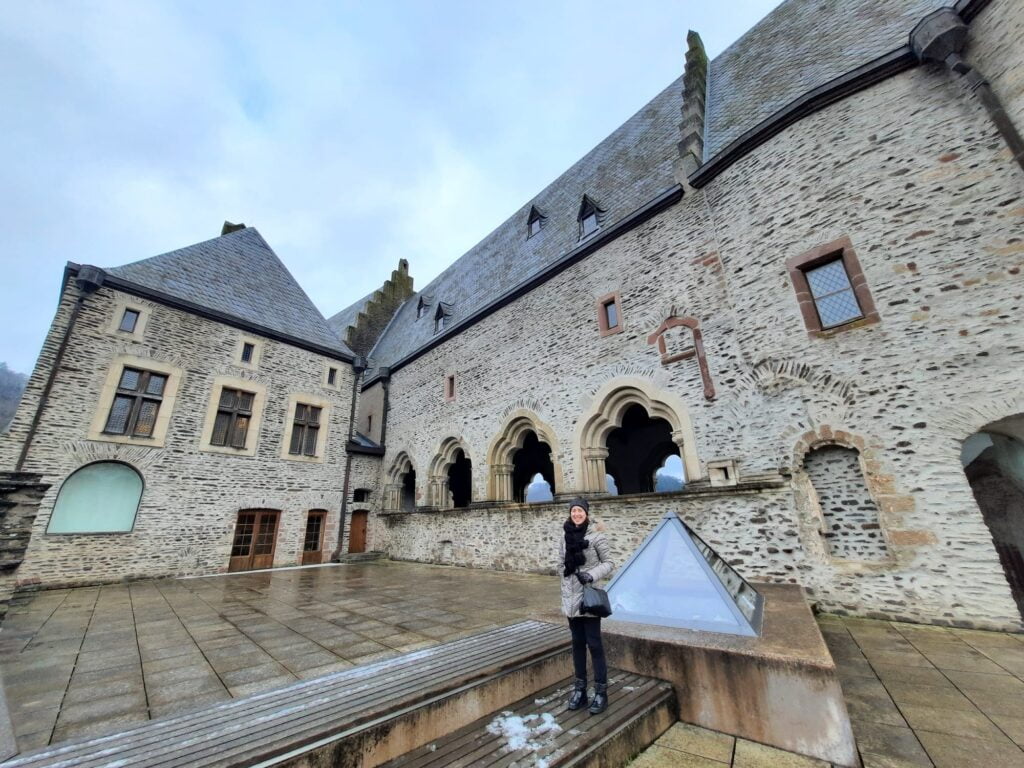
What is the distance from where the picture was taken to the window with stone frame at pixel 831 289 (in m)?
5.74

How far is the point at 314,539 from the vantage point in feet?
40.2

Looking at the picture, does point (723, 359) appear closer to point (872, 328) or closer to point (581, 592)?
point (872, 328)

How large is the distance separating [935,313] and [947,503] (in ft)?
7.67

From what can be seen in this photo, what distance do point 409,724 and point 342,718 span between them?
1.22ft

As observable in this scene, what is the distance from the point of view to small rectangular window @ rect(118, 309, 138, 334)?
9.83 metres

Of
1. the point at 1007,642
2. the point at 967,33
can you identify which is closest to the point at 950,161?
the point at 967,33

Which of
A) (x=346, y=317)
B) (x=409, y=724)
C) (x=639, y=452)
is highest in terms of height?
(x=346, y=317)

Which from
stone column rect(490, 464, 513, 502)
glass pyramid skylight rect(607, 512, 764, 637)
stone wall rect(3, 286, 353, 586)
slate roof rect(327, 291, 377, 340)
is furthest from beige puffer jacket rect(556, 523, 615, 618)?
slate roof rect(327, 291, 377, 340)

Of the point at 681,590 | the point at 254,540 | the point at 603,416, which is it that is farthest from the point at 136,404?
the point at 681,590

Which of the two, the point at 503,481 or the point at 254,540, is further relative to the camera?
the point at 254,540

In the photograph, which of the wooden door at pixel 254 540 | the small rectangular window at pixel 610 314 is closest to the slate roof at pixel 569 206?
the small rectangular window at pixel 610 314

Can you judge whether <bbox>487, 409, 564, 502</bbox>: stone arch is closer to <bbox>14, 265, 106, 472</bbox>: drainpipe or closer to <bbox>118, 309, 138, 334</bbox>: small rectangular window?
<bbox>118, 309, 138, 334</bbox>: small rectangular window

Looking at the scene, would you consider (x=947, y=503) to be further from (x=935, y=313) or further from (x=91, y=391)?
(x=91, y=391)

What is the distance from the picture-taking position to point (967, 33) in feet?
18.3
